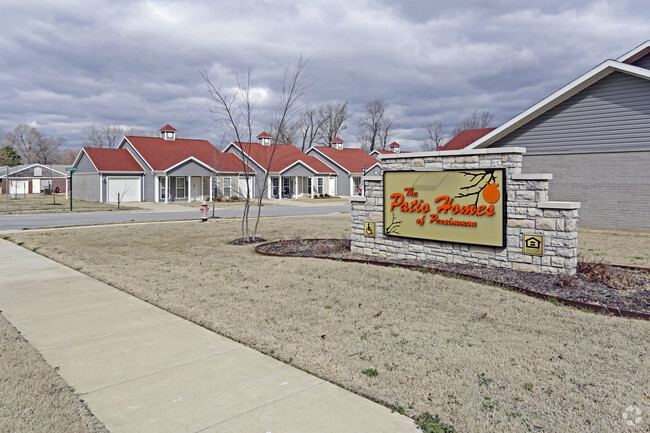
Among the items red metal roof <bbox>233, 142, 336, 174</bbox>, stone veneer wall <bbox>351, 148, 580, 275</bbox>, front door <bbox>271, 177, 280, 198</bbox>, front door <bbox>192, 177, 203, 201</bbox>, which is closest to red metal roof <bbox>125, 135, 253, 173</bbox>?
front door <bbox>192, 177, 203, 201</bbox>

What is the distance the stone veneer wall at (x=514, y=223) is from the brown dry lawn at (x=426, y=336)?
1.31 meters

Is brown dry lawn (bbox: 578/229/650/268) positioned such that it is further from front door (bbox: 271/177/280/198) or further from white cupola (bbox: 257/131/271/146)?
white cupola (bbox: 257/131/271/146)

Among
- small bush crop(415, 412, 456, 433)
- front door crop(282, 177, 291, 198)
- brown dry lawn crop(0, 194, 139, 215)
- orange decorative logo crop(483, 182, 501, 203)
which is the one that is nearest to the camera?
small bush crop(415, 412, 456, 433)

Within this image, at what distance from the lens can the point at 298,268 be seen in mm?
9781

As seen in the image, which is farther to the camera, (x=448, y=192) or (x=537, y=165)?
(x=537, y=165)

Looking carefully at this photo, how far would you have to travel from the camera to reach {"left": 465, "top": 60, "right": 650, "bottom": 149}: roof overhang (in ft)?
48.6

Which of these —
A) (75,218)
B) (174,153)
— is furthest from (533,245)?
(174,153)

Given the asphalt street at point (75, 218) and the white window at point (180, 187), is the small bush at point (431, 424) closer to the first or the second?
the asphalt street at point (75, 218)

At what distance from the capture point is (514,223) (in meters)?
8.97

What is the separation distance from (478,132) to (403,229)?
2110 cm

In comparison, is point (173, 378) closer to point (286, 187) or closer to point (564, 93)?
point (564, 93)

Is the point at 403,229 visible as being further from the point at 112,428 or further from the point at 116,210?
the point at 116,210

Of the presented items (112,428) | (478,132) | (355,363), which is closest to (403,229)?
(355,363)

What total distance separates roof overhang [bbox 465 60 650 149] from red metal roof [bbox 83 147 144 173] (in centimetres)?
3234
